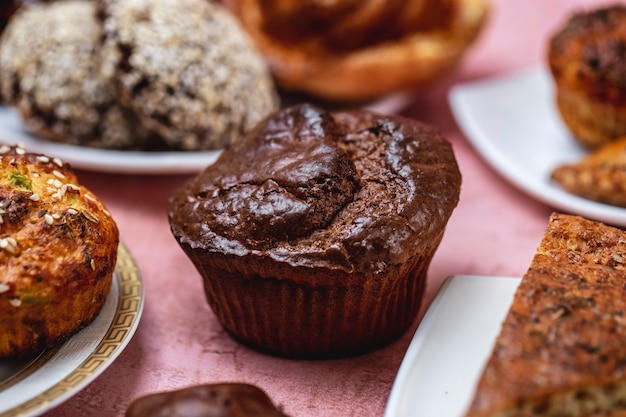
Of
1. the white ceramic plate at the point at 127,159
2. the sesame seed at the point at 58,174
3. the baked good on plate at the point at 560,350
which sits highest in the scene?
the baked good on plate at the point at 560,350

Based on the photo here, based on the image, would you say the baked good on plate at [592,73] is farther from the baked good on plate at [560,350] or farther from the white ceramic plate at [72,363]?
the white ceramic plate at [72,363]

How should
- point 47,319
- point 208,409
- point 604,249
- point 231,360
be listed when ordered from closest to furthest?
point 208,409
point 47,319
point 604,249
point 231,360

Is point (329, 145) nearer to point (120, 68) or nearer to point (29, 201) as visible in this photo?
point (29, 201)

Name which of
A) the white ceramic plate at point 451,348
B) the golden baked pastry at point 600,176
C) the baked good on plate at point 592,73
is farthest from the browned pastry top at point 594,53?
the white ceramic plate at point 451,348

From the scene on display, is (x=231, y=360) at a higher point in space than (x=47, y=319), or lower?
lower

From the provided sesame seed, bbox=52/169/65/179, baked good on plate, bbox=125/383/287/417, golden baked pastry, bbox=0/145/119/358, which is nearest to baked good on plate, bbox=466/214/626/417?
baked good on plate, bbox=125/383/287/417

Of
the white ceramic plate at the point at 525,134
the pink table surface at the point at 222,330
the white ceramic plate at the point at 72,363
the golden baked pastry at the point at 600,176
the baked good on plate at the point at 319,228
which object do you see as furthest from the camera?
the white ceramic plate at the point at 525,134

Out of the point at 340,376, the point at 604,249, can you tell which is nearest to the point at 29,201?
the point at 340,376
